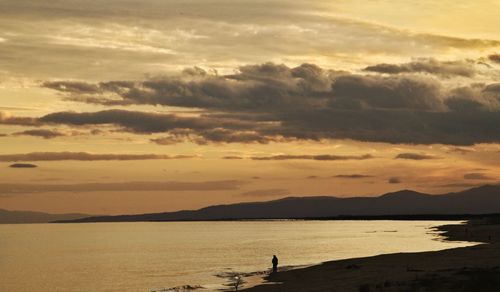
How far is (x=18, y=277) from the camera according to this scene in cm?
9344

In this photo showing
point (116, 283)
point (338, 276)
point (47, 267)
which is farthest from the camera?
point (47, 267)

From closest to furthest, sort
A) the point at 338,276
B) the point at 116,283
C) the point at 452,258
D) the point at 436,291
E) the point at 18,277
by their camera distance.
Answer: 1. the point at 436,291
2. the point at 338,276
3. the point at 452,258
4. the point at 116,283
5. the point at 18,277

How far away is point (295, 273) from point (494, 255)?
19.8m

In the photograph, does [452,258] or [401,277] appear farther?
[452,258]

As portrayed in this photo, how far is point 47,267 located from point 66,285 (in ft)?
105

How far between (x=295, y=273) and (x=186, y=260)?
42.3 m

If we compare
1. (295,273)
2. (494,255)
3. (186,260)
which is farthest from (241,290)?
(186,260)

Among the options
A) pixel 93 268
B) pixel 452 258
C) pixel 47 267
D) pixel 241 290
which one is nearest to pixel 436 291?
pixel 241 290

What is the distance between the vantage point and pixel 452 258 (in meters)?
71.8

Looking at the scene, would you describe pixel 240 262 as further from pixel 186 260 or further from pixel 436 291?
pixel 436 291

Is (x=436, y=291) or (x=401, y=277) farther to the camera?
(x=401, y=277)

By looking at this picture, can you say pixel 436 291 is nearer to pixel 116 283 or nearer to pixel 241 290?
pixel 241 290

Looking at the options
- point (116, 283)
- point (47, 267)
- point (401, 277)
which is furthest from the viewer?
point (47, 267)

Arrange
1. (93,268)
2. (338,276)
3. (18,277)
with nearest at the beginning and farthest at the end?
(338,276)
(18,277)
(93,268)
